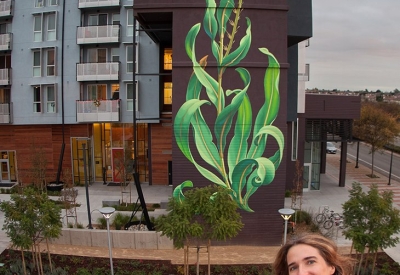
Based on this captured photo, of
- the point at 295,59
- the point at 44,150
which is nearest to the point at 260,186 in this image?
the point at 295,59

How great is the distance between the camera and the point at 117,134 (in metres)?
22.2

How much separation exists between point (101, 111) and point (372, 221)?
15668 millimetres

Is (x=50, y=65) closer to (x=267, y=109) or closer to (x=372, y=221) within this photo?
(x=267, y=109)

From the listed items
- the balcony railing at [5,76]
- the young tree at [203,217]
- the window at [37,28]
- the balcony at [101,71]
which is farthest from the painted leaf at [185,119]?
the balcony railing at [5,76]

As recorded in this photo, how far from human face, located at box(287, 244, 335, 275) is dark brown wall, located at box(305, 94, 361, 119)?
61.4 feet

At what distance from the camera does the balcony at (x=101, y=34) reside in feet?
67.6

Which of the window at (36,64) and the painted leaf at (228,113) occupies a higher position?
the window at (36,64)

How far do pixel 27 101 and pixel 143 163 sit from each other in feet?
27.0

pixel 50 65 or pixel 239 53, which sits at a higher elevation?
pixel 50 65

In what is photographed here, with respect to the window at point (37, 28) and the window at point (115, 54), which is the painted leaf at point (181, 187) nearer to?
the window at point (115, 54)

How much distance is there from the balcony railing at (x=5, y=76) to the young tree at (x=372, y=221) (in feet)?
68.0

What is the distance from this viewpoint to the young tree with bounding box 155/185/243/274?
915 cm

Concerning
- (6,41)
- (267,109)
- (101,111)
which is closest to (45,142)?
(101,111)

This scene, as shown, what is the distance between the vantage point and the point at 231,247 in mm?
13258
